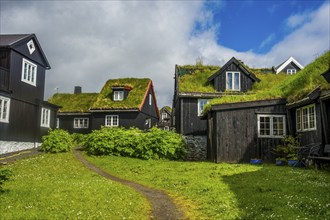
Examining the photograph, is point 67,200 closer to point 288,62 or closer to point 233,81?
point 233,81

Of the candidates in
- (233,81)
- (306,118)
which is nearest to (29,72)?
(233,81)

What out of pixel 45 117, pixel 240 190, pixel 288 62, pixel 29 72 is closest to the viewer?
pixel 240 190

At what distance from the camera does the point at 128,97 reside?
39.4 meters

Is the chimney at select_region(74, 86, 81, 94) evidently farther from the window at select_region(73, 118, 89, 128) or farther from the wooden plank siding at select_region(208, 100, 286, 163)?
the wooden plank siding at select_region(208, 100, 286, 163)

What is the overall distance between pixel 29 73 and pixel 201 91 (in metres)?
15.0

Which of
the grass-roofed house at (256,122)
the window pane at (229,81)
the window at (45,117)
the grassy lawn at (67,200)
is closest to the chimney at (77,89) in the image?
the window at (45,117)

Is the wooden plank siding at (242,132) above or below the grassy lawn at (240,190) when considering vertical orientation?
above

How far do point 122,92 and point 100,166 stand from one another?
19319 mm

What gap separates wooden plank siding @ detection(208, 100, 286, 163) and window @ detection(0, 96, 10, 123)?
15.1 m

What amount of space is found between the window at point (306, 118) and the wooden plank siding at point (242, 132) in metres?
1.39

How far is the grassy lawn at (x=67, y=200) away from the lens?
352 inches

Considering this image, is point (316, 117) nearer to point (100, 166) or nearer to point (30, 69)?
point (100, 166)

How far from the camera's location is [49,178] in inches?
623

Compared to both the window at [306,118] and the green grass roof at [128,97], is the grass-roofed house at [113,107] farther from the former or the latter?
the window at [306,118]
